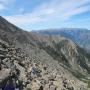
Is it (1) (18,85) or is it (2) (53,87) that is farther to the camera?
(2) (53,87)

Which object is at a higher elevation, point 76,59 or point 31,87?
point 31,87

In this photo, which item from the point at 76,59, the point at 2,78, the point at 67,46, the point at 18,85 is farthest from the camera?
the point at 67,46

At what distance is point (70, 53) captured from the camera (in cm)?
15350

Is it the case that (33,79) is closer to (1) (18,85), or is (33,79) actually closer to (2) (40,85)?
(2) (40,85)

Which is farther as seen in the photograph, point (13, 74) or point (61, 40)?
point (61, 40)

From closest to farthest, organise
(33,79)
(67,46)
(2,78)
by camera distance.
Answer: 1. (2,78)
2. (33,79)
3. (67,46)

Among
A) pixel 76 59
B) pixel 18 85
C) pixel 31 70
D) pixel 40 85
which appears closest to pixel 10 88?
pixel 18 85

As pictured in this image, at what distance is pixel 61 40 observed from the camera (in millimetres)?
171375

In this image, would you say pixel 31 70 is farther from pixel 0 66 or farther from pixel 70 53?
pixel 70 53

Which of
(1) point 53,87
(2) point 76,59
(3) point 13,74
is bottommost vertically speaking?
(2) point 76,59

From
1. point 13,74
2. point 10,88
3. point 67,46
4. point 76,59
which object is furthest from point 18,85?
point 67,46

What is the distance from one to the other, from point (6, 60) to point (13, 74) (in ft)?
11.5

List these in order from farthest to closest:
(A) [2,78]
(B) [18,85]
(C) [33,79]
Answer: (C) [33,79]
(B) [18,85]
(A) [2,78]

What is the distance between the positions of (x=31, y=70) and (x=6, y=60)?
20.0 feet
